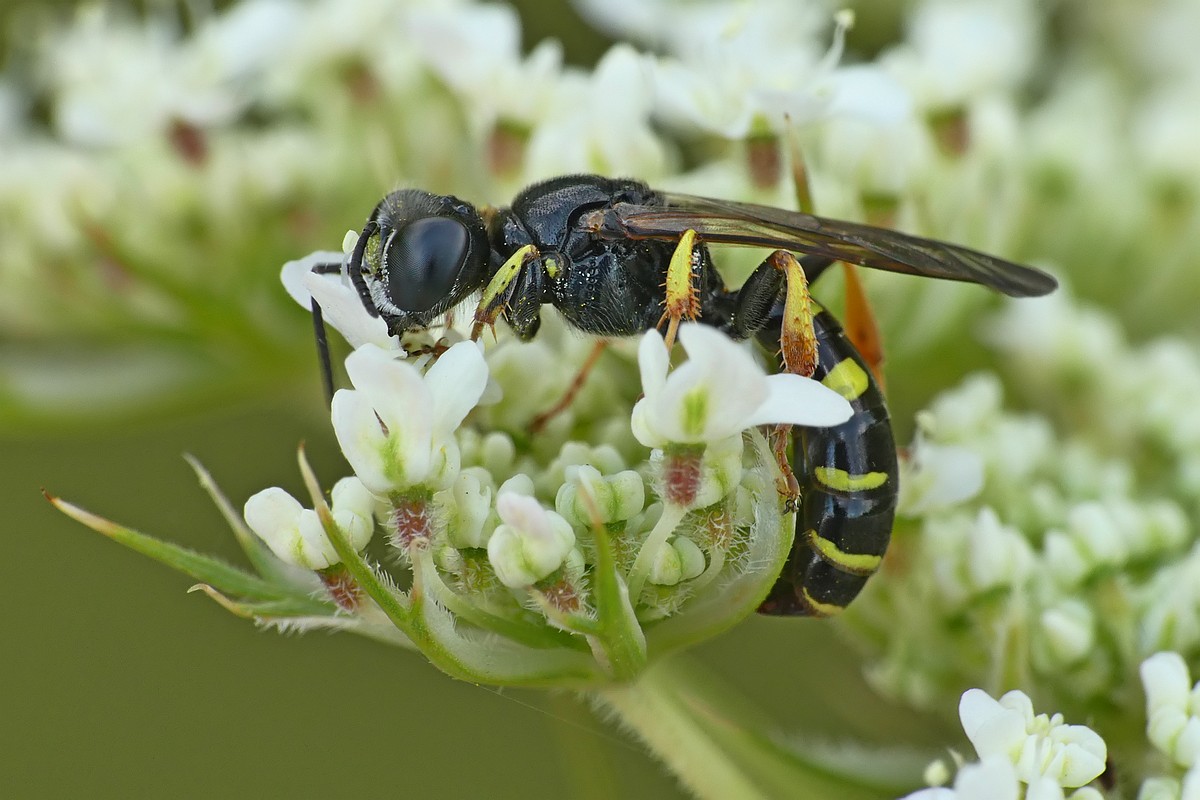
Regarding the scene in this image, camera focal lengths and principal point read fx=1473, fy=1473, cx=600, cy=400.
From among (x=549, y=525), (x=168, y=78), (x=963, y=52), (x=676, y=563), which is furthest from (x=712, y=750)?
(x=168, y=78)

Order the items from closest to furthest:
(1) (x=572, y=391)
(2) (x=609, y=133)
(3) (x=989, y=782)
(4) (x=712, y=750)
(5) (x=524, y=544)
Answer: (3) (x=989, y=782), (5) (x=524, y=544), (4) (x=712, y=750), (1) (x=572, y=391), (2) (x=609, y=133)

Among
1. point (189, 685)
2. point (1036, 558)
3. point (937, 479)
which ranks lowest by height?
point (189, 685)

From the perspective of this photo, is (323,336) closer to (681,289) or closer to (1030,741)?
(681,289)

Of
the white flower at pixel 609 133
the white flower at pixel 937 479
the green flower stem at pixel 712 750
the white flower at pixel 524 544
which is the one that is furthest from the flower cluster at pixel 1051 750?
the white flower at pixel 609 133

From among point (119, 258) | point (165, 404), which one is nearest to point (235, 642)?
point (165, 404)

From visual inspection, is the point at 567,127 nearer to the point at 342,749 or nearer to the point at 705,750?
the point at 705,750
